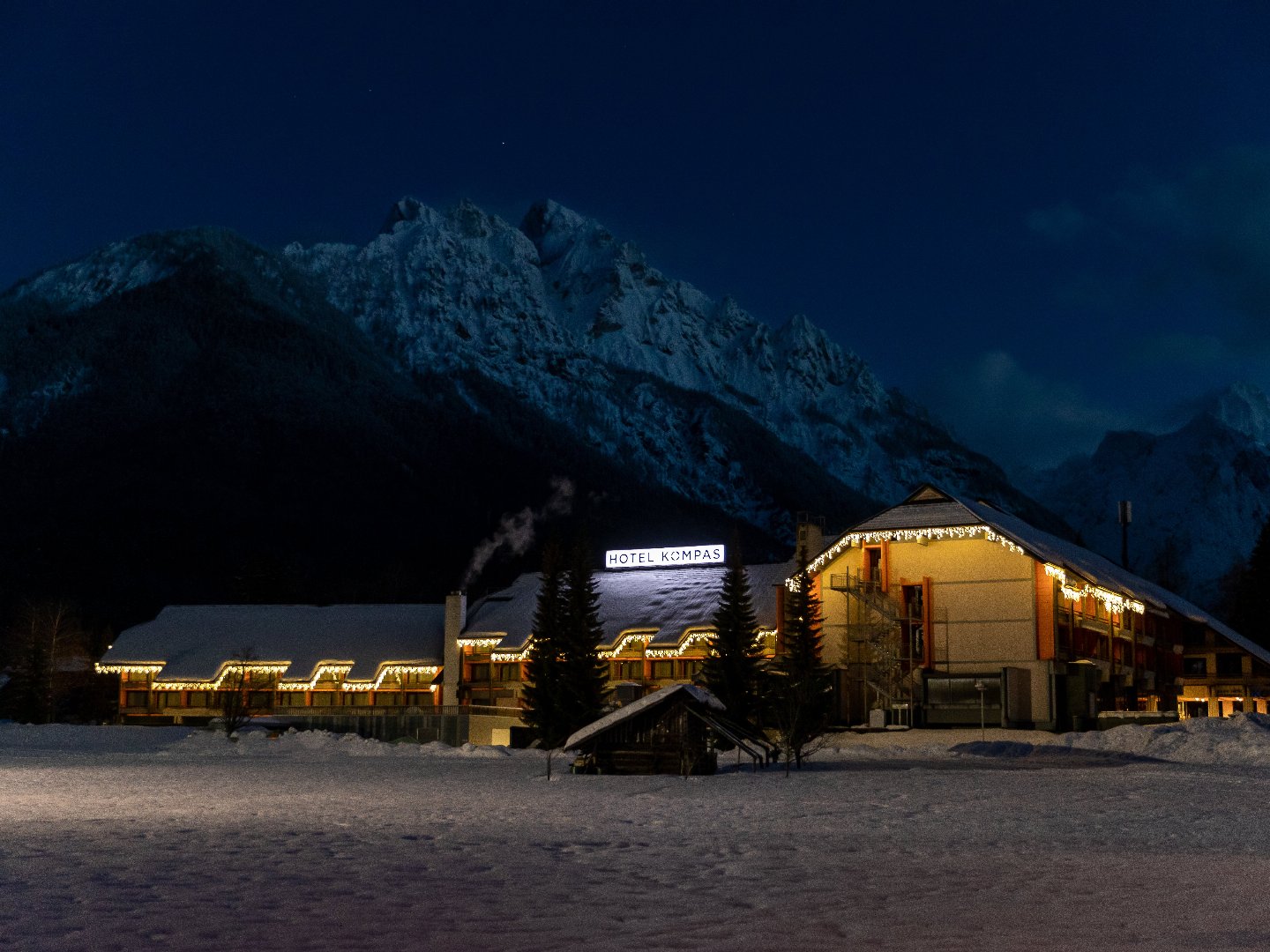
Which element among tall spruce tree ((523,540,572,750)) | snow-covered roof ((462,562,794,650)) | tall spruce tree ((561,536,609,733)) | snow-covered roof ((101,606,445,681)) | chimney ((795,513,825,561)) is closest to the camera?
tall spruce tree ((561,536,609,733))

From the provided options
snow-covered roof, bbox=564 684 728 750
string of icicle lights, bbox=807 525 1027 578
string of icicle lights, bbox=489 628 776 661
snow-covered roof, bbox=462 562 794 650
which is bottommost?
snow-covered roof, bbox=564 684 728 750

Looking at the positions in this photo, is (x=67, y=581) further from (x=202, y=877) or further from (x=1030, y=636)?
(x=202, y=877)

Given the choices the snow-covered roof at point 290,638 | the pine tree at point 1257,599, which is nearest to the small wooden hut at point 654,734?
the snow-covered roof at point 290,638

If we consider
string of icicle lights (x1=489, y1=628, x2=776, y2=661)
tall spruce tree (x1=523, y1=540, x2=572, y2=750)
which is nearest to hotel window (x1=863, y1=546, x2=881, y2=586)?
string of icicle lights (x1=489, y1=628, x2=776, y2=661)

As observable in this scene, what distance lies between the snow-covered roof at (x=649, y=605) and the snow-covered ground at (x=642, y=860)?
126 feet

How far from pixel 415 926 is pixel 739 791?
19.9m

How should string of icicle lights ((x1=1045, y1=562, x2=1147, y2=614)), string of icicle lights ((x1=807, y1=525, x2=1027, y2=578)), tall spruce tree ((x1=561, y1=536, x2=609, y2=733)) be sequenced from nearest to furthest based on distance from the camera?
tall spruce tree ((x1=561, y1=536, x2=609, y2=733)) → string of icicle lights ((x1=1045, y1=562, x2=1147, y2=614)) → string of icicle lights ((x1=807, y1=525, x2=1027, y2=578))

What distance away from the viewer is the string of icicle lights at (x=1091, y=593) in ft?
217

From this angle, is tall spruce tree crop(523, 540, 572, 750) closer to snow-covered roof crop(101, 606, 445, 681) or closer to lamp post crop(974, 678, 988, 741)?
lamp post crop(974, 678, 988, 741)

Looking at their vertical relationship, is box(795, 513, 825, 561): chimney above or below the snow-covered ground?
above

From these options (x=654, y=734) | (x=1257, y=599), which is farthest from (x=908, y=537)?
(x=1257, y=599)

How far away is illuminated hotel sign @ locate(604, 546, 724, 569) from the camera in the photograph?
85.7 m

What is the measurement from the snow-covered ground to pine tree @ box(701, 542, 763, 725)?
2039 centimetres

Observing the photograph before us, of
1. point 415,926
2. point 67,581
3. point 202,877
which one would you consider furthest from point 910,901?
point 67,581
